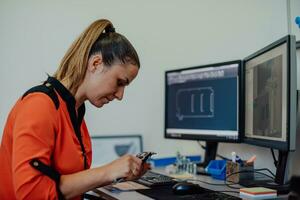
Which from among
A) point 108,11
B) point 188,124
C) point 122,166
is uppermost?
point 108,11

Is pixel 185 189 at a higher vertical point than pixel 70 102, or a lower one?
lower

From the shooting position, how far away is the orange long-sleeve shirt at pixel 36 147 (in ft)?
3.57

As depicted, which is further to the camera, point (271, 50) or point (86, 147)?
point (271, 50)

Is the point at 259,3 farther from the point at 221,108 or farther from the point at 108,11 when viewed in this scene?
the point at 108,11

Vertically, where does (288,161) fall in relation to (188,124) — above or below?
below

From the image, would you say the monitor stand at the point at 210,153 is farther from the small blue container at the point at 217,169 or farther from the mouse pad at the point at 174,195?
the mouse pad at the point at 174,195

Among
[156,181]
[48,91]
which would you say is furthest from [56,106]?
[156,181]

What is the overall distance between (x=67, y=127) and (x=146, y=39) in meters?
1.13

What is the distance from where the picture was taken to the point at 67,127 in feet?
4.01

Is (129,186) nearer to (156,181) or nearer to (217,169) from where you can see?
(156,181)

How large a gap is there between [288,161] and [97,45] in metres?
0.79

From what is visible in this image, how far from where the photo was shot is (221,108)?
1.86 m

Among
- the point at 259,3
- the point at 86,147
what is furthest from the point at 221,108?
the point at 86,147

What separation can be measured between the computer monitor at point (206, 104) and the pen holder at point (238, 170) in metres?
0.14
